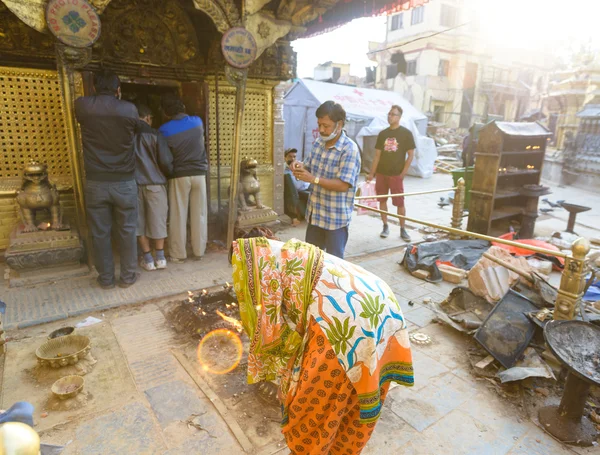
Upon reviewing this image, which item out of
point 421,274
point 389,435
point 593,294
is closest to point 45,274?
point 389,435

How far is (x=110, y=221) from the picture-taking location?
5.01 meters

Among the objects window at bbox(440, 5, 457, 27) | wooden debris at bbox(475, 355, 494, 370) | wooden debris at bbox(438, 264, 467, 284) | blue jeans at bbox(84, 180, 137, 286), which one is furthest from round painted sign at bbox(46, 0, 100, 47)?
window at bbox(440, 5, 457, 27)

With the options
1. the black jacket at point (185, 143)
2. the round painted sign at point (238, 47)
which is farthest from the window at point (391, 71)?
the black jacket at point (185, 143)

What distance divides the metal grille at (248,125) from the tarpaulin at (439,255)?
137 inches

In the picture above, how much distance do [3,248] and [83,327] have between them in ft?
8.64

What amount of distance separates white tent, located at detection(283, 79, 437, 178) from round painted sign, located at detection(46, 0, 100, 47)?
996 cm

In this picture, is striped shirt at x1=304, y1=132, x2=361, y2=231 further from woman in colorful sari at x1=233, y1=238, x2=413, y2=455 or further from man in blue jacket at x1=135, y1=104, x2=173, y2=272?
man in blue jacket at x1=135, y1=104, x2=173, y2=272

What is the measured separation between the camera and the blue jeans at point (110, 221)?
4777 millimetres

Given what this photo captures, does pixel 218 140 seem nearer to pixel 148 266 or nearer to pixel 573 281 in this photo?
pixel 148 266

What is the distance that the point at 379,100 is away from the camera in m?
17.8

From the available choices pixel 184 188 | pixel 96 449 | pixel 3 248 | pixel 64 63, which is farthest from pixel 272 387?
pixel 3 248

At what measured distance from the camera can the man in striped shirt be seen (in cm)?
372

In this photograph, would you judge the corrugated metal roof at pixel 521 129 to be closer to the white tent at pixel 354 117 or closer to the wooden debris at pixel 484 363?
the wooden debris at pixel 484 363

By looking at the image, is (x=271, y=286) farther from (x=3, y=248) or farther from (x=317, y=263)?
(x=3, y=248)
